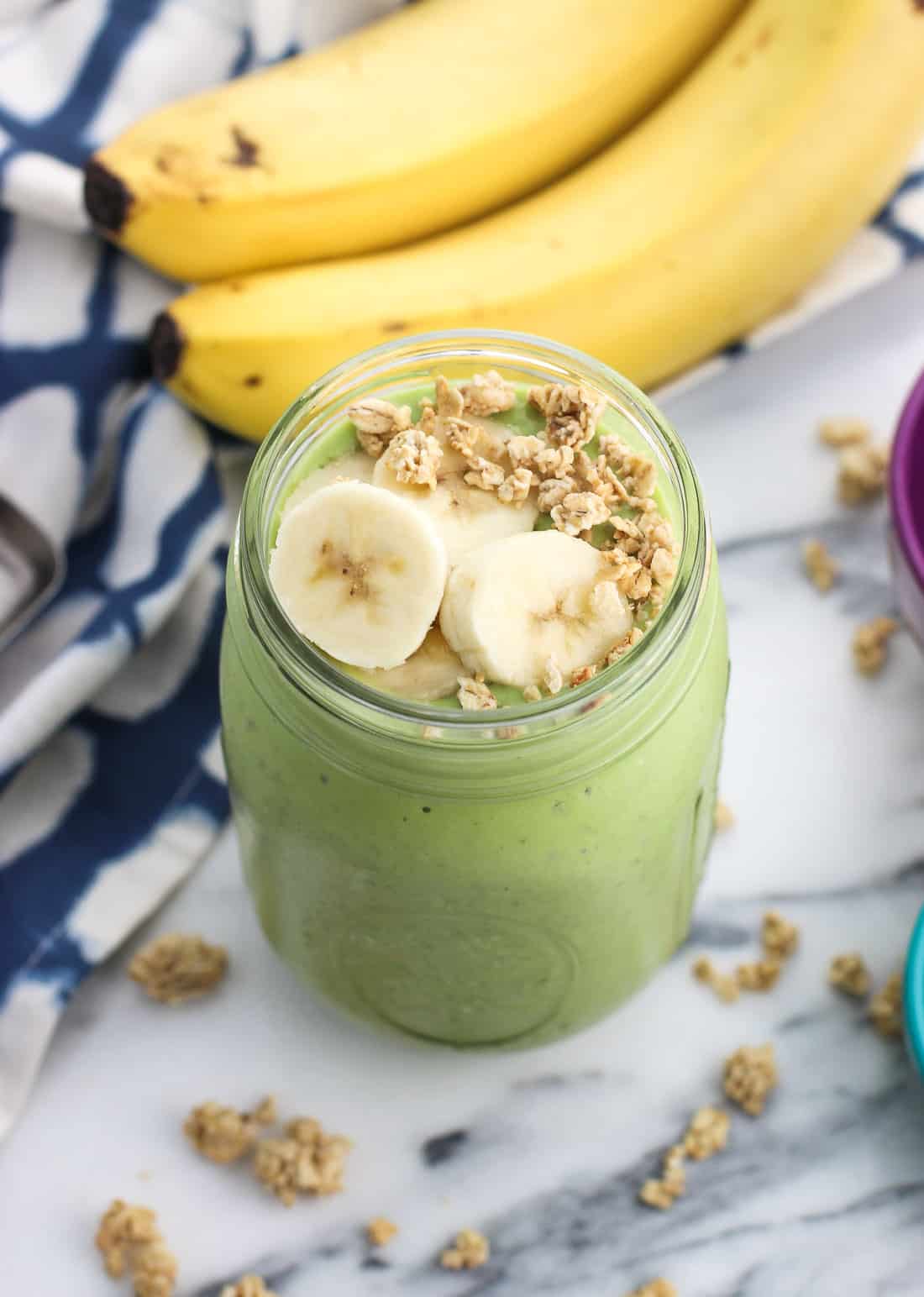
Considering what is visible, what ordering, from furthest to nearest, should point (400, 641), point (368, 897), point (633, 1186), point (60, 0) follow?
point (60, 0), point (633, 1186), point (368, 897), point (400, 641)

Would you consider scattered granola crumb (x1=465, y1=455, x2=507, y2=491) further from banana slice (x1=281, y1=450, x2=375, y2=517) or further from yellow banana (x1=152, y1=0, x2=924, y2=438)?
yellow banana (x1=152, y1=0, x2=924, y2=438)

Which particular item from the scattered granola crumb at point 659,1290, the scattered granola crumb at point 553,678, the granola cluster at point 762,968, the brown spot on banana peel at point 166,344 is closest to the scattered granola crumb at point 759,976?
the granola cluster at point 762,968

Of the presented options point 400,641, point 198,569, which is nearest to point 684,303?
point 198,569

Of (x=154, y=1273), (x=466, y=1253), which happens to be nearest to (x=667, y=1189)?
(x=466, y=1253)

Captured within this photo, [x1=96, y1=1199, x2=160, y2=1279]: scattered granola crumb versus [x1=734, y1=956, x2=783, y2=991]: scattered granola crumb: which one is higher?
[x1=734, y1=956, x2=783, y2=991]: scattered granola crumb

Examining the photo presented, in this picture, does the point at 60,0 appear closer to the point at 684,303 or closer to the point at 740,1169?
the point at 684,303

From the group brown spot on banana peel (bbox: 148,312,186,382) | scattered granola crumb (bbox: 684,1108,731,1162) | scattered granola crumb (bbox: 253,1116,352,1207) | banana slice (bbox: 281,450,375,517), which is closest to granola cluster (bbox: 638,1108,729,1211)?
scattered granola crumb (bbox: 684,1108,731,1162)

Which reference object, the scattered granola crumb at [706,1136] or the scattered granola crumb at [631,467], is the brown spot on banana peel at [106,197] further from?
the scattered granola crumb at [706,1136]
